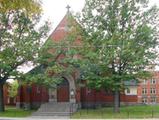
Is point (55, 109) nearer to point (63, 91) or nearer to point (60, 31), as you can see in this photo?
point (63, 91)

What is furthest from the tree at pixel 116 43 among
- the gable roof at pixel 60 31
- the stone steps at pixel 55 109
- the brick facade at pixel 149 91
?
the brick facade at pixel 149 91

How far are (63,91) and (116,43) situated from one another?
452 inches

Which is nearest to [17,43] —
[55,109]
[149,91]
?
[55,109]

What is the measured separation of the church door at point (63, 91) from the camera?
51312mm

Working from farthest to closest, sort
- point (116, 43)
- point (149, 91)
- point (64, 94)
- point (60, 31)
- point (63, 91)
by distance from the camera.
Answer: point (149, 91)
point (60, 31)
point (63, 91)
point (64, 94)
point (116, 43)

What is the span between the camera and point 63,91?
51531 millimetres

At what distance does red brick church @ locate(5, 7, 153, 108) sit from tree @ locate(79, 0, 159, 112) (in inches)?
208

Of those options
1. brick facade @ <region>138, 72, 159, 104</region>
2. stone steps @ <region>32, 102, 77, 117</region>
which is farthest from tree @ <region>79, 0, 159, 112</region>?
brick facade @ <region>138, 72, 159, 104</region>

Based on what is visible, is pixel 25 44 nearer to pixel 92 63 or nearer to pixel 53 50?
pixel 53 50

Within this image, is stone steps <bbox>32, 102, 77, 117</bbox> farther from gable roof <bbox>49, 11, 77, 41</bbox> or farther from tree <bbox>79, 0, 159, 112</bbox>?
gable roof <bbox>49, 11, 77, 41</bbox>

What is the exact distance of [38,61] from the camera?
153 ft

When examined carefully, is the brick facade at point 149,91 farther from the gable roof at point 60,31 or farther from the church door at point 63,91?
the church door at point 63,91

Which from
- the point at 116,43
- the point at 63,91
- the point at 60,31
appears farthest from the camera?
the point at 60,31

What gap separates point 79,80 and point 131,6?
36.2ft
